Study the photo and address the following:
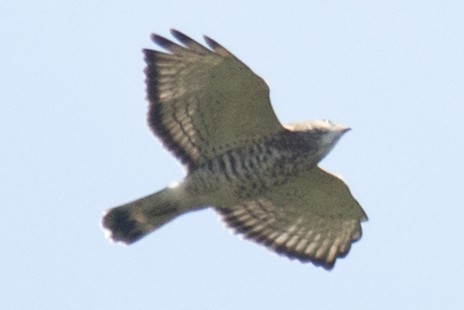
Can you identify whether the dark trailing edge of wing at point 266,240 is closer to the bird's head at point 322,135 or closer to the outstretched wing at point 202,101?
the outstretched wing at point 202,101

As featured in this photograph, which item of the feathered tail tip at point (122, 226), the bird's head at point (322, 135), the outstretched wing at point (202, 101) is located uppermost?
the outstretched wing at point (202, 101)

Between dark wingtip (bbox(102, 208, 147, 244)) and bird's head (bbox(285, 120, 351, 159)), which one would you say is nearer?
bird's head (bbox(285, 120, 351, 159))

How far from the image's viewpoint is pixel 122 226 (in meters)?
15.0

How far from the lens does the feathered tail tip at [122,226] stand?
15.0 meters

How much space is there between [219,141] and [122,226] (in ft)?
4.25

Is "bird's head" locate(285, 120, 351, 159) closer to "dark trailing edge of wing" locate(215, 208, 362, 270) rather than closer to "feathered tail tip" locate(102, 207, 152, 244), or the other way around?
"dark trailing edge of wing" locate(215, 208, 362, 270)

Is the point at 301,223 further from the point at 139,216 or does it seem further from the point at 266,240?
the point at 139,216

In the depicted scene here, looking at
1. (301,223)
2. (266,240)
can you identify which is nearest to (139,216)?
(266,240)

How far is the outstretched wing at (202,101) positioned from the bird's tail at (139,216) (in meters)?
0.45

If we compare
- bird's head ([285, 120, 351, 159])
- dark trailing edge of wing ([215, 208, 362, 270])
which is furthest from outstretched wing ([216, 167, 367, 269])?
bird's head ([285, 120, 351, 159])

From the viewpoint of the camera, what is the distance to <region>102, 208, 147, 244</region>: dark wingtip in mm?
14992

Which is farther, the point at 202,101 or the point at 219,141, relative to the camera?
the point at 219,141

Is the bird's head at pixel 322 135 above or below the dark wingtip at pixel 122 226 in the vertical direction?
above

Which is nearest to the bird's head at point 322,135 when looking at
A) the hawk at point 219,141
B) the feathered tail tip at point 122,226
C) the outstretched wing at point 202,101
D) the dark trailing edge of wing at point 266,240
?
the hawk at point 219,141
